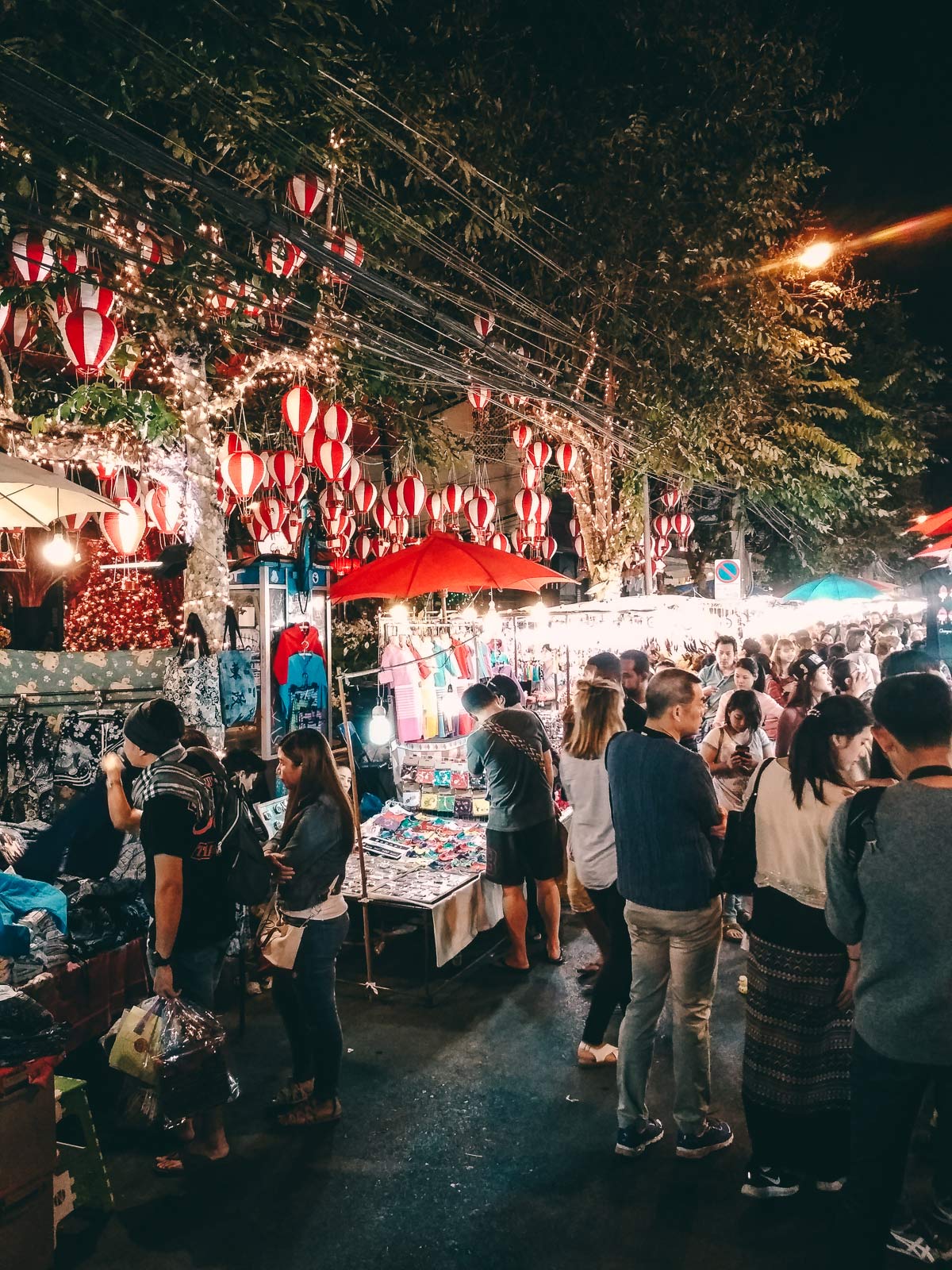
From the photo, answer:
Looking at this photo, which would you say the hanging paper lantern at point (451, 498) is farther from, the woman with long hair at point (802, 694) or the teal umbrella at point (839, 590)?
the teal umbrella at point (839, 590)

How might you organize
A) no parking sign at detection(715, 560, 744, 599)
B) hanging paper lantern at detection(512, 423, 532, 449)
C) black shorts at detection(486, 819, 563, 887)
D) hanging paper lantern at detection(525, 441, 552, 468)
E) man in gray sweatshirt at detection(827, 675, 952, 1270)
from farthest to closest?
no parking sign at detection(715, 560, 744, 599) → hanging paper lantern at detection(512, 423, 532, 449) → hanging paper lantern at detection(525, 441, 552, 468) → black shorts at detection(486, 819, 563, 887) → man in gray sweatshirt at detection(827, 675, 952, 1270)

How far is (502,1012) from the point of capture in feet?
17.9

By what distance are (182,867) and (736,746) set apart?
3.95 m

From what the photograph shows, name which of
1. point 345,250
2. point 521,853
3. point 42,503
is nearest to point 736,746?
point 521,853

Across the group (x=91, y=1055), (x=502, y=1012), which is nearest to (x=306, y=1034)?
→ (x=91, y=1055)

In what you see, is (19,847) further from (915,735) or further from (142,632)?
(142,632)

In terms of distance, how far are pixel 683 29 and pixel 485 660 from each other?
368 inches

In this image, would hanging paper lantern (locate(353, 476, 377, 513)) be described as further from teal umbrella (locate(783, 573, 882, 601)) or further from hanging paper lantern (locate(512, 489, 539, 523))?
teal umbrella (locate(783, 573, 882, 601))

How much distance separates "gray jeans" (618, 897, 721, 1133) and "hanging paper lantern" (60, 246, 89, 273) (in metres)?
5.90

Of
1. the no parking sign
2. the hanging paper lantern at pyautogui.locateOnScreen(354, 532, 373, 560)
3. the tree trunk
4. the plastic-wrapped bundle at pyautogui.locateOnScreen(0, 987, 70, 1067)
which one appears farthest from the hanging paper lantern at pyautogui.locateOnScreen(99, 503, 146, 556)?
the no parking sign

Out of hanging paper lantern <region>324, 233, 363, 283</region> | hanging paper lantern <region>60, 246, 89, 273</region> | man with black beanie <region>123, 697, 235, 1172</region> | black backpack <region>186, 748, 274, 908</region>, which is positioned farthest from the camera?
hanging paper lantern <region>324, 233, 363, 283</region>

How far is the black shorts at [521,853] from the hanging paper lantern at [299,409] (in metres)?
4.15

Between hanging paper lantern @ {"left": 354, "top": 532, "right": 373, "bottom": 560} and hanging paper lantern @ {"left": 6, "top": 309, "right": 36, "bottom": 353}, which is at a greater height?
hanging paper lantern @ {"left": 6, "top": 309, "right": 36, "bottom": 353}

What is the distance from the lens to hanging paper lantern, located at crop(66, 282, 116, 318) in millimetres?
5371
